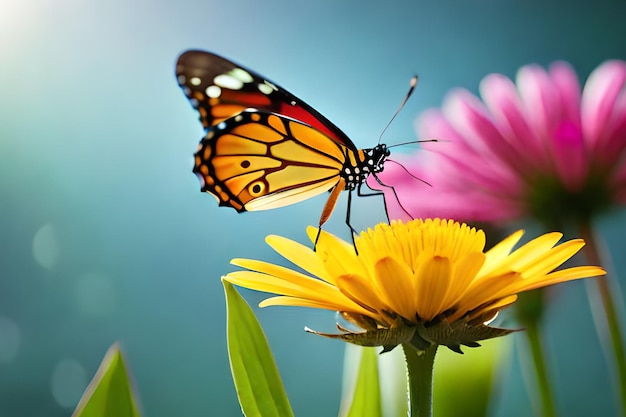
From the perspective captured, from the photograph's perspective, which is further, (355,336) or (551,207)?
(551,207)

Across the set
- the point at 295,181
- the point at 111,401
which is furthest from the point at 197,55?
the point at 111,401

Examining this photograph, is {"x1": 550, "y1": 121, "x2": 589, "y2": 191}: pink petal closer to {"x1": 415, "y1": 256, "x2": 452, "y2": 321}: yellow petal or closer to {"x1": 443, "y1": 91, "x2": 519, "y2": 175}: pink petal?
{"x1": 443, "y1": 91, "x2": 519, "y2": 175}: pink petal

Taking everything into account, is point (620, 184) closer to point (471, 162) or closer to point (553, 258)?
point (471, 162)

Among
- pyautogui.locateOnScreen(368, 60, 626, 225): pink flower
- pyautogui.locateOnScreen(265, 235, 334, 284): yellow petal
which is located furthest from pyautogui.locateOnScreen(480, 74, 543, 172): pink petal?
pyautogui.locateOnScreen(265, 235, 334, 284): yellow petal

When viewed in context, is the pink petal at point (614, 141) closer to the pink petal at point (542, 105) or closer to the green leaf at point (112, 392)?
the pink petal at point (542, 105)

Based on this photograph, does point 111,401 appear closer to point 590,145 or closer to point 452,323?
point 452,323

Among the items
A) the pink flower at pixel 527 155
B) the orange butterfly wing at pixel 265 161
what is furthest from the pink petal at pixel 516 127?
the orange butterfly wing at pixel 265 161
